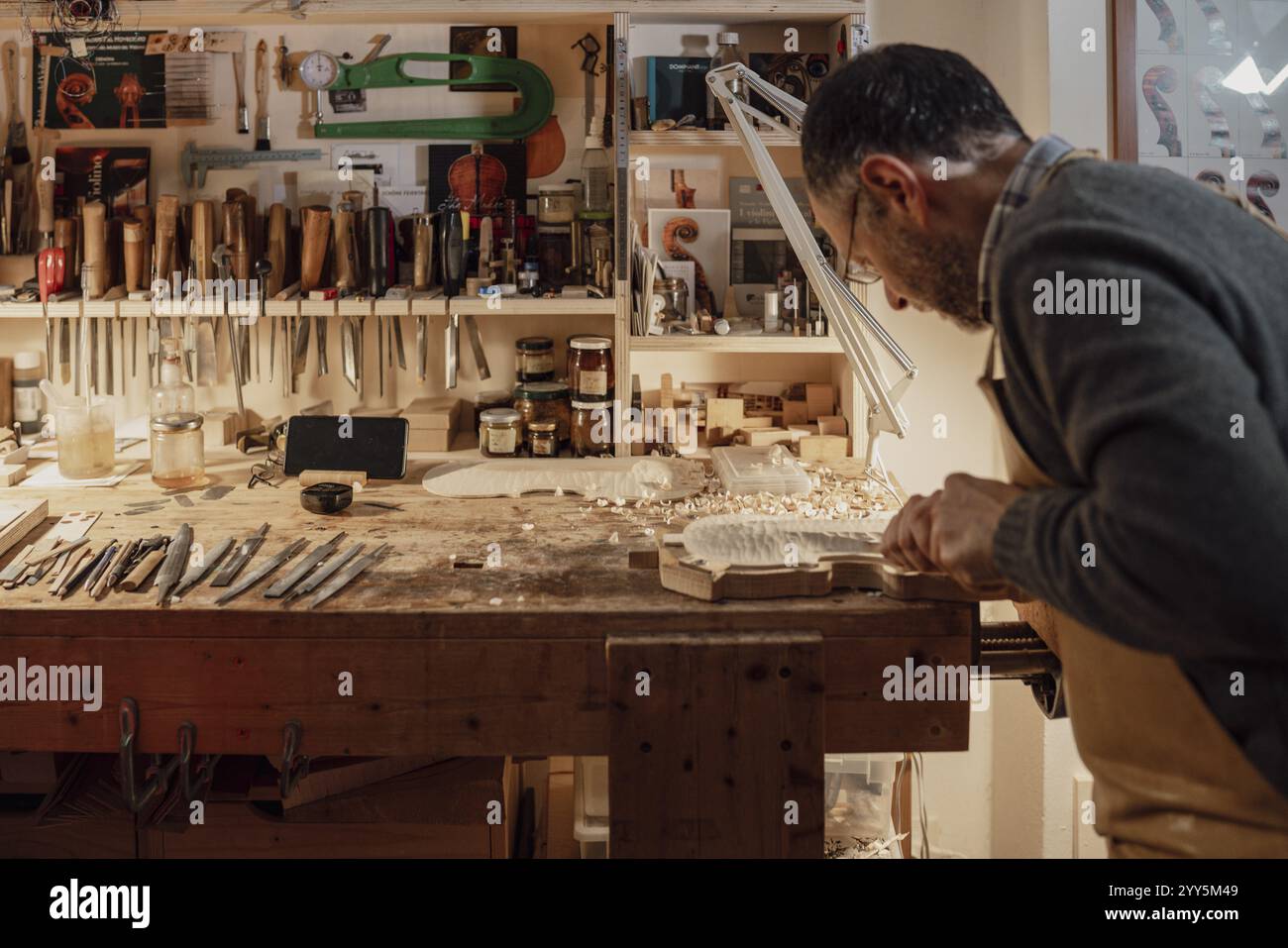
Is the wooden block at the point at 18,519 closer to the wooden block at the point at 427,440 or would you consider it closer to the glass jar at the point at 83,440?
the glass jar at the point at 83,440

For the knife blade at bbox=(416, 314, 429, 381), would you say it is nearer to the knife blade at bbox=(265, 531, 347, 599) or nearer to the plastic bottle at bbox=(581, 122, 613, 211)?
the plastic bottle at bbox=(581, 122, 613, 211)

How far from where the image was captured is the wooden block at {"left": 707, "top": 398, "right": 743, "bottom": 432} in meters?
3.09

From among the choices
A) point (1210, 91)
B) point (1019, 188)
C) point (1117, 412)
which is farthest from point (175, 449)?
point (1210, 91)

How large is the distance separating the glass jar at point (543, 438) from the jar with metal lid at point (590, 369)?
105 millimetres

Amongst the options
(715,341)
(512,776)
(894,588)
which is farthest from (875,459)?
(512,776)

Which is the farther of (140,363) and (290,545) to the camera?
(140,363)

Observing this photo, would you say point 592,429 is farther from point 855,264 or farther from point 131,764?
point 855,264

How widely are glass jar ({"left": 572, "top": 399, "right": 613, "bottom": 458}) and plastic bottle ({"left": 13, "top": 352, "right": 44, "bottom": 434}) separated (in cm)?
146

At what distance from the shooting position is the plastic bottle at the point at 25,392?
312 centimetres

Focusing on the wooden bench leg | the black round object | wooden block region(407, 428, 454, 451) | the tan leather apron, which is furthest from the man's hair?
wooden block region(407, 428, 454, 451)

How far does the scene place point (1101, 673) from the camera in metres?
1.28

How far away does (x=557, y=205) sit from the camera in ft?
10.2
